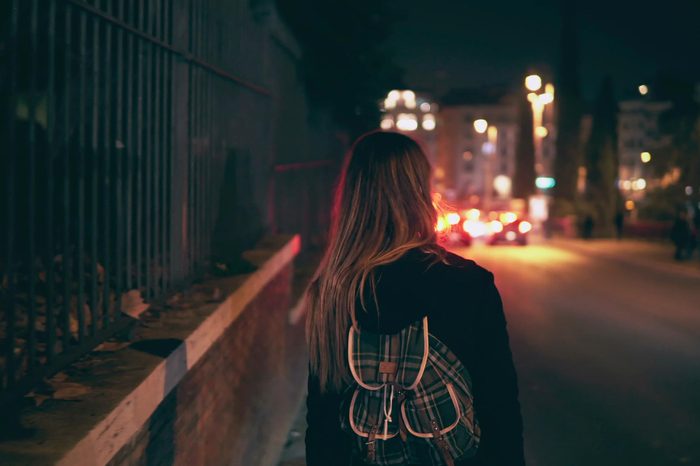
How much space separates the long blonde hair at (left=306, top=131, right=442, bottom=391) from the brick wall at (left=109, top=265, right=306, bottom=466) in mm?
911

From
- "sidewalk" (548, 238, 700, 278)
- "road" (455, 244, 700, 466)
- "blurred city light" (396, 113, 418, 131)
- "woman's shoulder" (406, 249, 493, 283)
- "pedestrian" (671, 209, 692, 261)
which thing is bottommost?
"sidewalk" (548, 238, 700, 278)

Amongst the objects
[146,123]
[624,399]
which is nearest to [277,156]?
[624,399]

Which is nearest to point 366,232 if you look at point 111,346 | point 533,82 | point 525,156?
point 111,346

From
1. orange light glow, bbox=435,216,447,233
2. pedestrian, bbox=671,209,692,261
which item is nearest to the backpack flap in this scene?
orange light glow, bbox=435,216,447,233

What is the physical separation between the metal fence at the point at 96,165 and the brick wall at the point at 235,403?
439 mm

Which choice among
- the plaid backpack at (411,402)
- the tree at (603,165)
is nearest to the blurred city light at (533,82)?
the tree at (603,165)

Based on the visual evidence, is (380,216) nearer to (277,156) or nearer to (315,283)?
(315,283)

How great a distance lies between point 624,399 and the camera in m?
8.34

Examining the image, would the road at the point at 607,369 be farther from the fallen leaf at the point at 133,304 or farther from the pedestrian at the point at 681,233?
the pedestrian at the point at 681,233

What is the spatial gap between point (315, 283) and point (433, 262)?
42 cm

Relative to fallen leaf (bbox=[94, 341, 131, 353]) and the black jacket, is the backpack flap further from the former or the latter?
fallen leaf (bbox=[94, 341, 131, 353])

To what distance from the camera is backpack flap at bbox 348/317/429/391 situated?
2252 millimetres

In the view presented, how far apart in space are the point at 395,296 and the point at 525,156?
68.7 meters

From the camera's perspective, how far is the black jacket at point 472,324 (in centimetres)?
227
